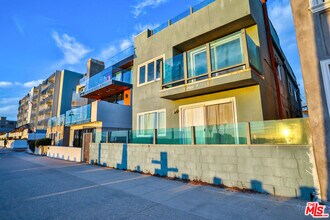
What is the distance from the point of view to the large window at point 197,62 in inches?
304

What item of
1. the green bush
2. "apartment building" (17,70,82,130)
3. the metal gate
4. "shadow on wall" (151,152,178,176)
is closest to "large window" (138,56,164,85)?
"shadow on wall" (151,152,178,176)

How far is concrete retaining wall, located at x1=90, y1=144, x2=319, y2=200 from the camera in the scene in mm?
4629

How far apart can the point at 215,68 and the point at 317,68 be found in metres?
3.36

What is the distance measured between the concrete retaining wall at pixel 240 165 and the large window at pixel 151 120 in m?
1.79

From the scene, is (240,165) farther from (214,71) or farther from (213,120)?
(214,71)

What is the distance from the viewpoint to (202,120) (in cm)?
834

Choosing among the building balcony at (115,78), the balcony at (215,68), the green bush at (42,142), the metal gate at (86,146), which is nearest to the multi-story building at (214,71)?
the balcony at (215,68)

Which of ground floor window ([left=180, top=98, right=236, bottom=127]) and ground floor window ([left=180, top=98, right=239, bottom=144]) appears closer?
ground floor window ([left=180, top=98, right=239, bottom=144])

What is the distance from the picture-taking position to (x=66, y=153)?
1526cm

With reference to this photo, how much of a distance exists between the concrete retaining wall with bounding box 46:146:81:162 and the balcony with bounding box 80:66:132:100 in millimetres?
6174

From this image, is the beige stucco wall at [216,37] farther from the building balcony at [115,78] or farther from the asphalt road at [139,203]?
the building balcony at [115,78]

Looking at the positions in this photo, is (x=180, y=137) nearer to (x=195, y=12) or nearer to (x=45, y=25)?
(x=195, y=12)

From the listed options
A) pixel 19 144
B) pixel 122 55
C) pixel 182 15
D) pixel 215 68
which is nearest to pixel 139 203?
pixel 215 68

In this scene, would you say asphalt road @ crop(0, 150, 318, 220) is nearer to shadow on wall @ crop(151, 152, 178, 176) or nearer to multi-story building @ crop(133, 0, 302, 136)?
shadow on wall @ crop(151, 152, 178, 176)
